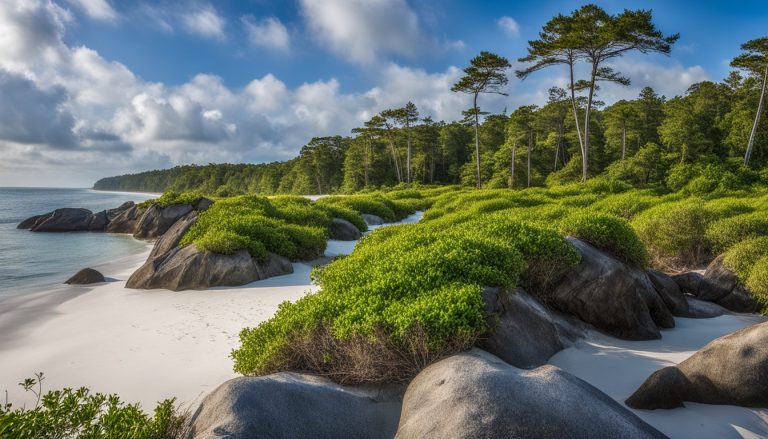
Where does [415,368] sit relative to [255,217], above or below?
below

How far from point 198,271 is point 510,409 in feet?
34.5

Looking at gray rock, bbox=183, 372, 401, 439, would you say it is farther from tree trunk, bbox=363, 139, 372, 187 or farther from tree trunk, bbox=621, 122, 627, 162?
tree trunk, bbox=363, 139, 372, 187

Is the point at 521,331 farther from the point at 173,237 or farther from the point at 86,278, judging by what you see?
the point at 173,237

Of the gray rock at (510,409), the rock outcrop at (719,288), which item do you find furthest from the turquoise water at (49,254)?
the rock outcrop at (719,288)

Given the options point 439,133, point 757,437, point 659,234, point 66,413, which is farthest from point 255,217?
point 439,133

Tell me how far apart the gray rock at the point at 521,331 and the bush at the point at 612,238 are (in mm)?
2353

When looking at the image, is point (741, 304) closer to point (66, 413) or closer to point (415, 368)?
point (415, 368)

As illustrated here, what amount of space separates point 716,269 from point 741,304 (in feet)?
3.92

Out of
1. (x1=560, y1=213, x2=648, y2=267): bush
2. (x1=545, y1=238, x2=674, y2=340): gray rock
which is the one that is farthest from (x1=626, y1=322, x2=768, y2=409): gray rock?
(x1=560, y1=213, x2=648, y2=267): bush

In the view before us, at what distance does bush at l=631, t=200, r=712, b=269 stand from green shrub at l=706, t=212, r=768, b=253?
15.4 inches

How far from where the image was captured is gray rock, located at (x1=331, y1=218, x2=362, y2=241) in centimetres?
2011

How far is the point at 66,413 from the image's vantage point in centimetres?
368

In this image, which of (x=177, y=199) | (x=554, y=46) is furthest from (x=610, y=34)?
(x=177, y=199)

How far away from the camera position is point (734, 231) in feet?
39.1
